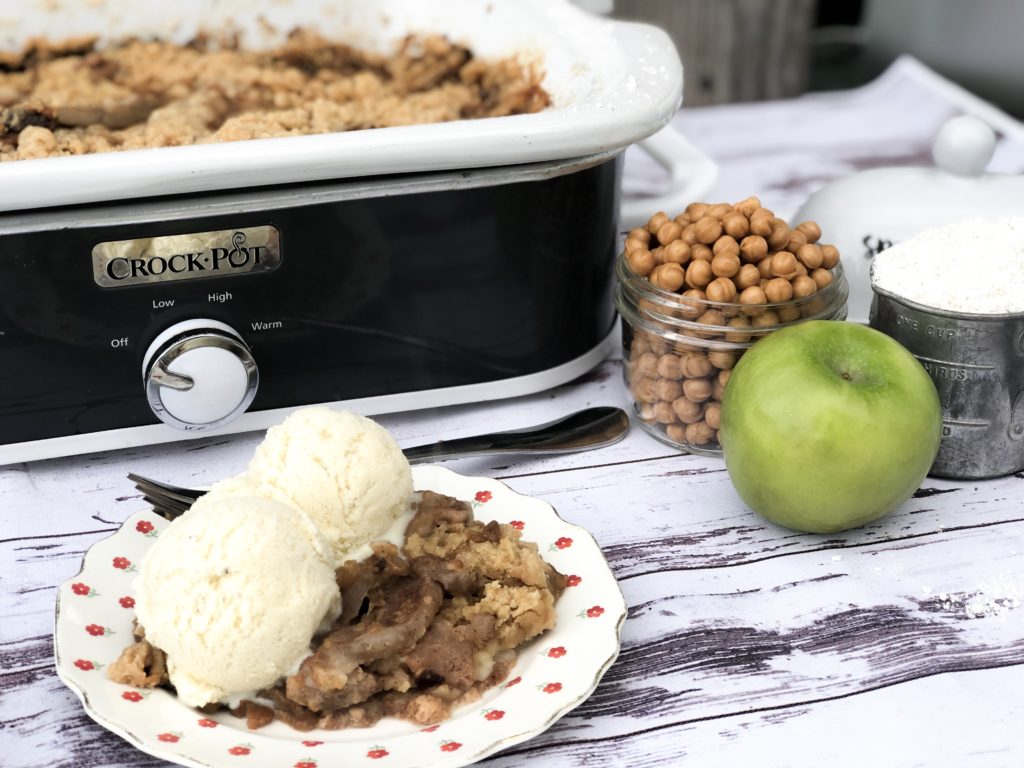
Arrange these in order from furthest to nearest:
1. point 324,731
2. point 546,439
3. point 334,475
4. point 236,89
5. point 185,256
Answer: point 236,89, point 546,439, point 185,256, point 334,475, point 324,731

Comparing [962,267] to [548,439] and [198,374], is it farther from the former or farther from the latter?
[198,374]

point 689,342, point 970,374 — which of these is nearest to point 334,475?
point 689,342

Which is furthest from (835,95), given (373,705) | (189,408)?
(373,705)

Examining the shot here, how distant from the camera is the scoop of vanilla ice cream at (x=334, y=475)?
787 mm

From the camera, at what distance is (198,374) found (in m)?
0.92

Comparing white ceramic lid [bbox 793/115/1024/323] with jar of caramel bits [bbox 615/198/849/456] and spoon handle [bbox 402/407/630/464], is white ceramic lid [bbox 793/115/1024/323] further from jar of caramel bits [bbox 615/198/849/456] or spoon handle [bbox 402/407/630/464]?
spoon handle [bbox 402/407/630/464]

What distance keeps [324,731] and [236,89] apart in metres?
0.82

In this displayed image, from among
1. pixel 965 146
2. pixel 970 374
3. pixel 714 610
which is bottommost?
pixel 714 610

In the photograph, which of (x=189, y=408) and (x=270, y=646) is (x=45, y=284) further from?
(x=270, y=646)

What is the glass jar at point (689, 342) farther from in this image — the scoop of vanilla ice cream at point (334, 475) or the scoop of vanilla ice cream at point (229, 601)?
the scoop of vanilla ice cream at point (229, 601)

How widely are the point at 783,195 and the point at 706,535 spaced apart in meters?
0.67

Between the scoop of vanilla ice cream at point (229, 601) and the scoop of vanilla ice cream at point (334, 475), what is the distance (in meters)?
0.06

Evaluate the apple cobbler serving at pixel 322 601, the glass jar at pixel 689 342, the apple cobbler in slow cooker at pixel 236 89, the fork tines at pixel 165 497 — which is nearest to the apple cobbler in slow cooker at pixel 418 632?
the apple cobbler serving at pixel 322 601

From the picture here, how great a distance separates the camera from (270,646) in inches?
27.4
